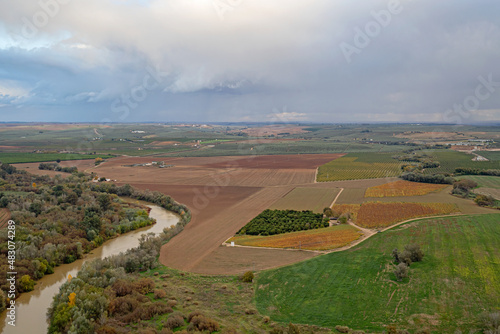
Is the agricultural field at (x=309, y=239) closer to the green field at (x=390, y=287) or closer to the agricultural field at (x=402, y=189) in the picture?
the green field at (x=390, y=287)

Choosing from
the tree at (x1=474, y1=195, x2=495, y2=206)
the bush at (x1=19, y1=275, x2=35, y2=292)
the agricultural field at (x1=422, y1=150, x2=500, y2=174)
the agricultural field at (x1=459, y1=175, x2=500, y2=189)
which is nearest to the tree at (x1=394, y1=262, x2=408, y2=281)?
the tree at (x1=474, y1=195, x2=495, y2=206)

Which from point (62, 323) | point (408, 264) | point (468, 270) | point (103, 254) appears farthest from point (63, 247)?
point (468, 270)

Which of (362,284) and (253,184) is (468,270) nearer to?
(362,284)

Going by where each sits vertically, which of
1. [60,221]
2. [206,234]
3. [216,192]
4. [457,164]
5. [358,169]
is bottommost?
[206,234]

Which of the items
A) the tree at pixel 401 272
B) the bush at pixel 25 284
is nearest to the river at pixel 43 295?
the bush at pixel 25 284

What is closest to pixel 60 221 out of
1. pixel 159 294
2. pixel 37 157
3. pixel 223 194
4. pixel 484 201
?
pixel 159 294

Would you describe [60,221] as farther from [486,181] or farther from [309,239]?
[486,181]

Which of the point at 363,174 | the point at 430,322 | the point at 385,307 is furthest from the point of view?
the point at 363,174
